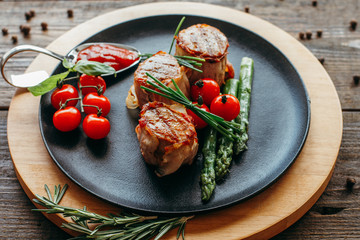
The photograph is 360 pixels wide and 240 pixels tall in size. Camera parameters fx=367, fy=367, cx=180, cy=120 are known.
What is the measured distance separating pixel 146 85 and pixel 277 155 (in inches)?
59.9

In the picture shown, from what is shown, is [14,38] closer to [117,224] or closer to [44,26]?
[44,26]

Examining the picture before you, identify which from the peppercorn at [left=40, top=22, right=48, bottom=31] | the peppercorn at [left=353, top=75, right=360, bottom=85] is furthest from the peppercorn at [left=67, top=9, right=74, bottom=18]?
the peppercorn at [left=353, top=75, right=360, bottom=85]

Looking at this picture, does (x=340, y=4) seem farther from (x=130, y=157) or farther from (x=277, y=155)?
(x=130, y=157)

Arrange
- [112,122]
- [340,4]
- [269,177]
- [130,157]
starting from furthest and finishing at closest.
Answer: [340,4], [112,122], [130,157], [269,177]

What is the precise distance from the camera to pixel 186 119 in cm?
354

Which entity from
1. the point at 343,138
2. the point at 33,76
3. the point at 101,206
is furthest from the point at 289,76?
the point at 33,76

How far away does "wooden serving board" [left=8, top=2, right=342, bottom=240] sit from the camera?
130 inches

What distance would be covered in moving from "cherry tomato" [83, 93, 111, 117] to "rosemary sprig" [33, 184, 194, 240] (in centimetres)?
112

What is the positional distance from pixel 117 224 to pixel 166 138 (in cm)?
86

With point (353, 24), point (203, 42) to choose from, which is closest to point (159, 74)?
point (203, 42)

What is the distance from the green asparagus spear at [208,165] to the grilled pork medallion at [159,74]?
548 mm

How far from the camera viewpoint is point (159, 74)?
152 inches

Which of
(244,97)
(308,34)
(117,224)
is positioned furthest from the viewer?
(308,34)

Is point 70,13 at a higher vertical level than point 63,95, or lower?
higher
